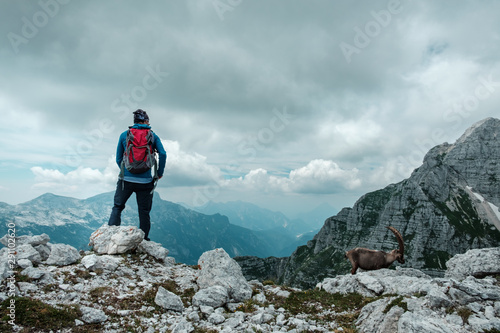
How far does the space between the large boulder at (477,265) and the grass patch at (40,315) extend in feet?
49.4

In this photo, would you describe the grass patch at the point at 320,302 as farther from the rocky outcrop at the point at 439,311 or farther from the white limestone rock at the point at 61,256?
the white limestone rock at the point at 61,256

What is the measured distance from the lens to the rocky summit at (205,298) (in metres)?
6.67

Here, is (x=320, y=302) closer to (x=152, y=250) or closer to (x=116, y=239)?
(x=152, y=250)

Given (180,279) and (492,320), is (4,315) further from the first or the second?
(492,320)

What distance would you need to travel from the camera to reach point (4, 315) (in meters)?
6.26

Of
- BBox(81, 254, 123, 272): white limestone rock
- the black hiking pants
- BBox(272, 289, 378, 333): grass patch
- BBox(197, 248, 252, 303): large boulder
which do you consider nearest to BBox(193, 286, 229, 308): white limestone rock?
BBox(197, 248, 252, 303): large boulder

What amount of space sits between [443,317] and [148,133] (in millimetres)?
12413

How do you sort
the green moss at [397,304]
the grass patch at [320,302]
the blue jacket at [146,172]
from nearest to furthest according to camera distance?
the green moss at [397,304], the grass patch at [320,302], the blue jacket at [146,172]

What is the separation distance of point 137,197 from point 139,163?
6.61ft

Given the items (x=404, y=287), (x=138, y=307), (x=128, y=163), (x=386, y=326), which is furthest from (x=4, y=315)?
(x=404, y=287)

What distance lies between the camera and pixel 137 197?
42.3 feet

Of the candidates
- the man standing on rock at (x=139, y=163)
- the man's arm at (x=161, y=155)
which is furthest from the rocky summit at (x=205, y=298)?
the man's arm at (x=161, y=155)

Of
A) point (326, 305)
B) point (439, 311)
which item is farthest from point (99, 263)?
point (439, 311)

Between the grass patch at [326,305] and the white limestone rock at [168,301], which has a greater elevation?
the white limestone rock at [168,301]
